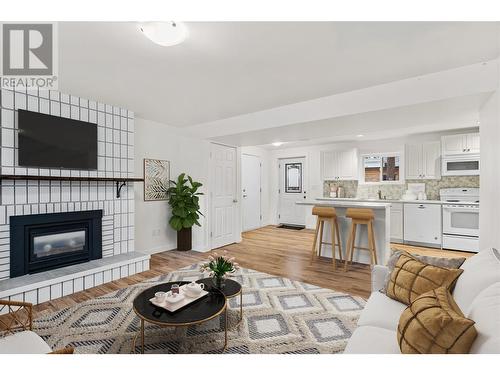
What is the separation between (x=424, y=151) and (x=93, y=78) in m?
5.88

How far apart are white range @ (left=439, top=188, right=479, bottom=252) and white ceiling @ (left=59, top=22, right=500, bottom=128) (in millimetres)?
3325

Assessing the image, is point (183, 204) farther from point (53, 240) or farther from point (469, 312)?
point (469, 312)

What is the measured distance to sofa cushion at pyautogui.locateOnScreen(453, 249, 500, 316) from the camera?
1328mm

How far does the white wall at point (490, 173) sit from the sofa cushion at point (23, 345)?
356 cm

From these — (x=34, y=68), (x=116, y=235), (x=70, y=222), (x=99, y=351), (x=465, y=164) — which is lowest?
(x=99, y=351)

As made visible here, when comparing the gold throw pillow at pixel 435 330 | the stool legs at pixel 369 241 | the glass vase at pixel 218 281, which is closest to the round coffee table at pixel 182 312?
the glass vase at pixel 218 281

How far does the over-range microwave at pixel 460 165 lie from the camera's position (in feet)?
15.4

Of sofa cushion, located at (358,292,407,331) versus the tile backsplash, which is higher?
the tile backsplash

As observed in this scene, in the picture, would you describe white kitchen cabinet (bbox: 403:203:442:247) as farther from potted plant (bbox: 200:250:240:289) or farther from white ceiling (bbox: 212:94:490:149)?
potted plant (bbox: 200:250:240:289)

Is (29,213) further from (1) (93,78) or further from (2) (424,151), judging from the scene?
(2) (424,151)

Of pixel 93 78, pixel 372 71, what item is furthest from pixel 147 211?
pixel 372 71

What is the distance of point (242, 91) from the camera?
306cm

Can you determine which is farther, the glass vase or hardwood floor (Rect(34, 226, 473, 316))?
hardwood floor (Rect(34, 226, 473, 316))

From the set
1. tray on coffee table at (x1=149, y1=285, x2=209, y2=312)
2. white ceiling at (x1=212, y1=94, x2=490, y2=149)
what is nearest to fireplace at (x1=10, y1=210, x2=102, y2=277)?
tray on coffee table at (x1=149, y1=285, x2=209, y2=312)
